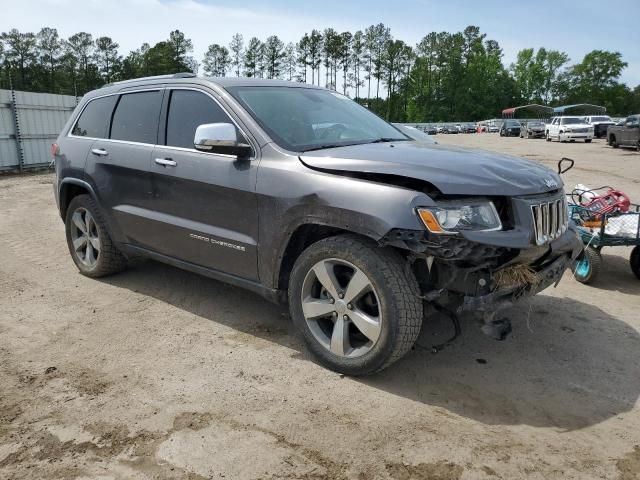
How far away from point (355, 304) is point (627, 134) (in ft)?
85.0

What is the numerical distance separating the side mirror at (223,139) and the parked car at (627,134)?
25.1 meters

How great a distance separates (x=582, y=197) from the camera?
5.67m

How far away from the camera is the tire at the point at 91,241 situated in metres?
4.98

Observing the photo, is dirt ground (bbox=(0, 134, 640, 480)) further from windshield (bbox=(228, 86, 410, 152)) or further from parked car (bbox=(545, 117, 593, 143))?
parked car (bbox=(545, 117, 593, 143))

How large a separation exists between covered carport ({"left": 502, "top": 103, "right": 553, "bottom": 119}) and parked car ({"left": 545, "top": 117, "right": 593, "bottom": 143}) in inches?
2249

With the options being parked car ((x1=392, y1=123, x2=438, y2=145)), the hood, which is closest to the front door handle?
the hood

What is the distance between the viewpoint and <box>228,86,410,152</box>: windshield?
3724mm

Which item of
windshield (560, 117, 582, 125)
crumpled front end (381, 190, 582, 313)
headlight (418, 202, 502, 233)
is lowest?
crumpled front end (381, 190, 582, 313)

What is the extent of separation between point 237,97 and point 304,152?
0.78 meters

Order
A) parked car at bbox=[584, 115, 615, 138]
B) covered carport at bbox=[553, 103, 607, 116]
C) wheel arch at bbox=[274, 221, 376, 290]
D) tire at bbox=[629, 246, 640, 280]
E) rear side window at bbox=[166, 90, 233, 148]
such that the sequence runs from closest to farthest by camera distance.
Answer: wheel arch at bbox=[274, 221, 376, 290] < rear side window at bbox=[166, 90, 233, 148] < tire at bbox=[629, 246, 640, 280] < parked car at bbox=[584, 115, 615, 138] < covered carport at bbox=[553, 103, 607, 116]

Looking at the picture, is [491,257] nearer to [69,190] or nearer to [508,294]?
[508,294]

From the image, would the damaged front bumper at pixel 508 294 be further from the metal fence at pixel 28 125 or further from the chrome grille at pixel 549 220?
the metal fence at pixel 28 125

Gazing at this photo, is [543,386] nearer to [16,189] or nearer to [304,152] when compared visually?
[304,152]

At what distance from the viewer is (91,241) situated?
5.20 metres
